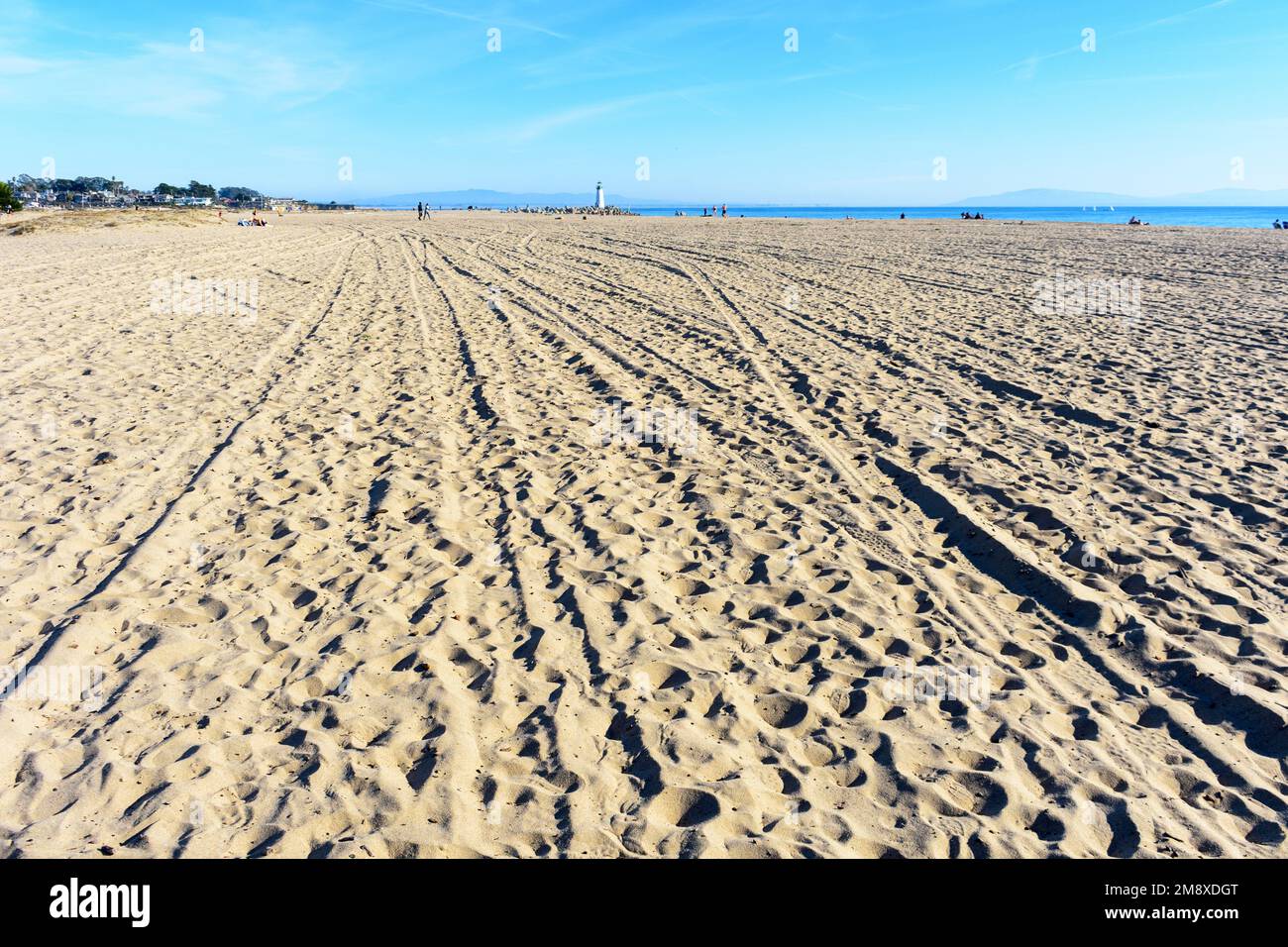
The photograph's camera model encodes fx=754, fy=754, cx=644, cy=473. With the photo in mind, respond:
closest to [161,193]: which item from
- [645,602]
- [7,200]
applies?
[7,200]

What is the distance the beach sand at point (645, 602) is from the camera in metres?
3.22

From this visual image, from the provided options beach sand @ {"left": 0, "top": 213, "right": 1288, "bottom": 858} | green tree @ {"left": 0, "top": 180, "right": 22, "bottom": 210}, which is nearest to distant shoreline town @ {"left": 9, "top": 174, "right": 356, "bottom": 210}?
green tree @ {"left": 0, "top": 180, "right": 22, "bottom": 210}

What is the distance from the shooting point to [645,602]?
4.75 meters

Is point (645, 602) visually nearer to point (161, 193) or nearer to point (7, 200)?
point (7, 200)

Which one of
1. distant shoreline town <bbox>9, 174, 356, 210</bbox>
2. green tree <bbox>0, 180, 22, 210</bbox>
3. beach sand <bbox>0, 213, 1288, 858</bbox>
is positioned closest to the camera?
beach sand <bbox>0, 213, 1288, 858</bbox>

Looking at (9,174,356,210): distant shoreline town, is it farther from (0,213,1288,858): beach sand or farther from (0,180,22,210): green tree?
(0,213,1288,858): beach sand

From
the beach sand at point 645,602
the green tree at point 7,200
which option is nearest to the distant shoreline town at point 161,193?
the green tree at point 7,200

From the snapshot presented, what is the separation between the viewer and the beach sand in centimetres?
322

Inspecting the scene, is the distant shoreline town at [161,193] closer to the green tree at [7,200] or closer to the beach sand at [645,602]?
the green tree at [7,200]

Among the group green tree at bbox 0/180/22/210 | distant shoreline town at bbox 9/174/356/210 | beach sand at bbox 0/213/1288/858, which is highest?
distant shoreline town at bbox 9/174/356/210

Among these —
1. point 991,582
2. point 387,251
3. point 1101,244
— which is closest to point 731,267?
point 387,251

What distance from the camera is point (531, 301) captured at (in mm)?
15586
